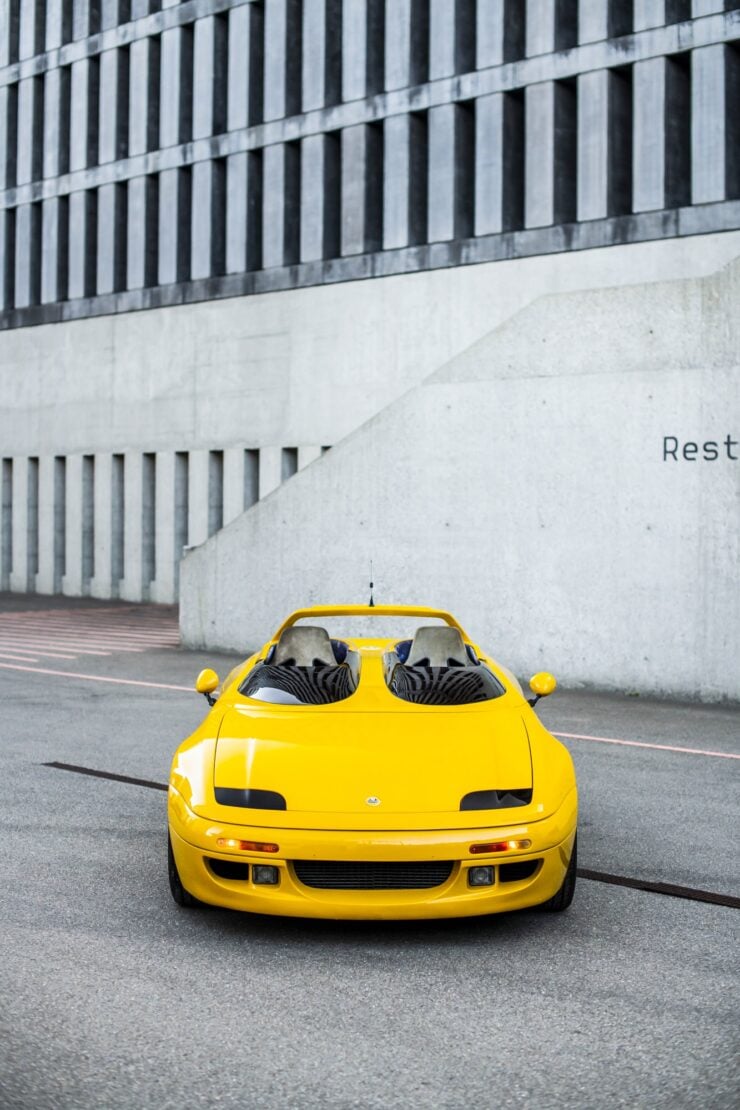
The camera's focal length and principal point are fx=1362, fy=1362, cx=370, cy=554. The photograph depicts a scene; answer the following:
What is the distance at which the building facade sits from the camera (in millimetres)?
25750

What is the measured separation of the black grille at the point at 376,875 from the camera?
204 inches

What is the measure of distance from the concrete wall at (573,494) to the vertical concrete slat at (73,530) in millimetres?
18996

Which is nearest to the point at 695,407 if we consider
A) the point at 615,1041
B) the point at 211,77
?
the point at 615,1041

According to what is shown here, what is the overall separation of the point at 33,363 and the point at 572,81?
16729 millimetres

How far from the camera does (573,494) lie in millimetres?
14523

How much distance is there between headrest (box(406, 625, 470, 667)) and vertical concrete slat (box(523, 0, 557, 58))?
22.4 m

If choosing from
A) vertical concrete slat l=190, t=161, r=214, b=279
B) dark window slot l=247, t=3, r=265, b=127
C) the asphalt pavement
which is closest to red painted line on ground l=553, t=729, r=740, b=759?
the asphalt pavement

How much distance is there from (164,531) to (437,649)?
26359mm

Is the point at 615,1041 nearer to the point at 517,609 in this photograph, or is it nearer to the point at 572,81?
the point at 517,609

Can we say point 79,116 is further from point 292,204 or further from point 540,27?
point 540,27

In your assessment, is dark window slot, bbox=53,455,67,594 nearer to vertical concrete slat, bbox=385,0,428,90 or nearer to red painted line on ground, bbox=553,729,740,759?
vertical concrete slat, bbox=385,0,428,90

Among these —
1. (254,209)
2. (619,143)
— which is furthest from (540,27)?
(254,209)

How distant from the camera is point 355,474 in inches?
656

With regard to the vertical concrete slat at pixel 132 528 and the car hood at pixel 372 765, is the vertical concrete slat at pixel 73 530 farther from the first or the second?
the car hood at pixel 372 765
